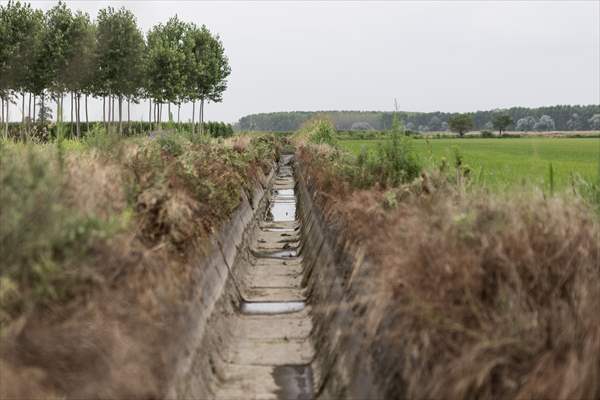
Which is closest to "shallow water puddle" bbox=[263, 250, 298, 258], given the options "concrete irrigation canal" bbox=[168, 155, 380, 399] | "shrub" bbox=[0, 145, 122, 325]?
"concrete irrigation canal" bbox=[168, 155, 380, 399]

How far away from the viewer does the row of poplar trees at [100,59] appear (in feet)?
152

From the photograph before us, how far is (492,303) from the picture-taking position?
15.8ft

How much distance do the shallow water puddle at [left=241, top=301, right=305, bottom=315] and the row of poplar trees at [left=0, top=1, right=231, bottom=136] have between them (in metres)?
27.3

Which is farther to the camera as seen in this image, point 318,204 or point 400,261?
point 318,204

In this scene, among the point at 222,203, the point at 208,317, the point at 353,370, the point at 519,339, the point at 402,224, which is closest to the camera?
the point at 519,339

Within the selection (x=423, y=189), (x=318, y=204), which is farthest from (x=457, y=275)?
(x=318, y=204)

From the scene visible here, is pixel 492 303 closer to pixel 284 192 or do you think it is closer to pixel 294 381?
pixel 294 381

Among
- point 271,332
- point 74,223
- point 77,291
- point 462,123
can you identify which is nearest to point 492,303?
point 77,291

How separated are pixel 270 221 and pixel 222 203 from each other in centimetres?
995

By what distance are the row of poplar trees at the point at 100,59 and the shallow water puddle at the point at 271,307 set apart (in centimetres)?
2729

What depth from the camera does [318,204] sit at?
15312 mm

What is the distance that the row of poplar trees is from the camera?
46.3 meters

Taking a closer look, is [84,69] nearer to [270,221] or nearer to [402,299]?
[270,221]

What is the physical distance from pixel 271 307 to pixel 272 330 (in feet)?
4.28
